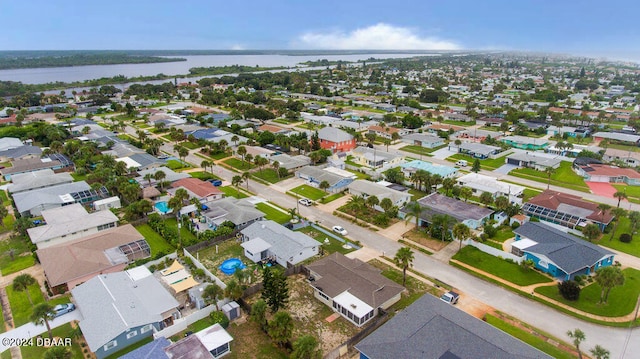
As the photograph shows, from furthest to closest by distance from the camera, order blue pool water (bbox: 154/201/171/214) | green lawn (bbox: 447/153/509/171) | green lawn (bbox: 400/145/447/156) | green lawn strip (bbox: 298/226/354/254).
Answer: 1. green lawn (bbox: 400/145/447/156)
2. green lawn (bbox: 447/153/509/171)
3. blue pool water (bbox: 154/201/171/214)
4. green lawn strip (bbox: 298/226/354/254)

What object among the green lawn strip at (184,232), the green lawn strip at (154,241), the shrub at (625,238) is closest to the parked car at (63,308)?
the green lawn strip at (154,241)

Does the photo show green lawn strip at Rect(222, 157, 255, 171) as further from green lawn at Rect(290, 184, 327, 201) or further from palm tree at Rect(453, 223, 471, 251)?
palm tree at Rect(453, 223, 471, 251)

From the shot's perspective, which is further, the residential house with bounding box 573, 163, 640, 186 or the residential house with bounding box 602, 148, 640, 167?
the residential house with bounding box 602, 148, 640, 167

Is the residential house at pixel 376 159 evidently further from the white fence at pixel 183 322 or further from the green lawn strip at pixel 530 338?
the white fence at pixel 183 322

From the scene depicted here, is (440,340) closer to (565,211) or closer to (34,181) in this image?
(565,211)

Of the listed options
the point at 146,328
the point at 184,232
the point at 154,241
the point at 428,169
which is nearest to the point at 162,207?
the point at 184,232

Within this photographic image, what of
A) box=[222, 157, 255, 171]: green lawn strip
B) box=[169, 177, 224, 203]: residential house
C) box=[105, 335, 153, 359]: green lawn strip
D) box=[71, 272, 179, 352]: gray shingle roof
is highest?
box=[169, 177, 224, 203]: residential house

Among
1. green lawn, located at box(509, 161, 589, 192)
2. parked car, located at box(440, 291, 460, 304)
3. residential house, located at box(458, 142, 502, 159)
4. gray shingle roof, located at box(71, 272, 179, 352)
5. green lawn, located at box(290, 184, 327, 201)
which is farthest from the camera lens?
residential house, located at box(458, 142, 502, 159)

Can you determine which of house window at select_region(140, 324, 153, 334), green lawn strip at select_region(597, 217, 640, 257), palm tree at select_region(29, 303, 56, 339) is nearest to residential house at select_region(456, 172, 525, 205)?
green lawn strip at select_region(597, 217, 640, 257)

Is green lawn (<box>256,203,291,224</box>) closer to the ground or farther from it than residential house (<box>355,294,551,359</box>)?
closer to the ground
